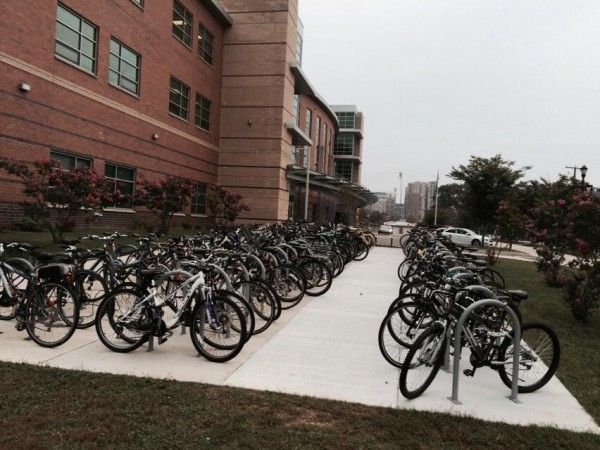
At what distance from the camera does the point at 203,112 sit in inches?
1044

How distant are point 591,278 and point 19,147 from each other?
14.1 metres

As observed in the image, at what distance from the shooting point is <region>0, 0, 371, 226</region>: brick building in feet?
44.8

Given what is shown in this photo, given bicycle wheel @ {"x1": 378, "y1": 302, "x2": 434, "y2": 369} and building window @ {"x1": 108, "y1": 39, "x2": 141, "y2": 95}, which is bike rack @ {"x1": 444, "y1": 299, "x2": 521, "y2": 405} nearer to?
bicycle wheel @ {"x1": 378, "y1": 302, "x2": 434, "y2": 369}

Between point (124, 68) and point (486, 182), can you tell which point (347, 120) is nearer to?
point (486, 182)

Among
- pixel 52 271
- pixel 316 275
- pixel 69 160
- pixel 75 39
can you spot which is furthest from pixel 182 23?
pixel 52 271

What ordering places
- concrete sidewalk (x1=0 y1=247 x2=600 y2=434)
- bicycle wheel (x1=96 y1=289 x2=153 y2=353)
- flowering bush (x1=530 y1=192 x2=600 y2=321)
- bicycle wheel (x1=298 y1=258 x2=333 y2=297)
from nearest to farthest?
concrete sidewalk (x1=0 y1=247 x2=600 y2=434)
bicycle wheel (x1=96 y1=289 x2=153 y2=353)
flowering bush (x1=530 y1=192 x2=600 y2=321)
bicycle wheel (x1=298 y1=258 x2=333 y2=297)

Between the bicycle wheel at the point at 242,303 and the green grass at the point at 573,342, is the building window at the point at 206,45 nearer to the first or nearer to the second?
the green grass at the point at 573,342

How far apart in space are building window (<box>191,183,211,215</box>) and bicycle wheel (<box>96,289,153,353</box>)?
2066 cm

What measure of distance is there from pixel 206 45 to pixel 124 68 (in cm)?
877

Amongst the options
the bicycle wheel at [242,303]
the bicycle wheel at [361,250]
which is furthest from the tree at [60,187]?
the bicycle wheel at [242,303]

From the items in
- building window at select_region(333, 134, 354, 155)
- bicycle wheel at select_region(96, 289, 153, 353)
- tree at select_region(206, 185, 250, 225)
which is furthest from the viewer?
building window at select_region(333, 134, 354, 155)

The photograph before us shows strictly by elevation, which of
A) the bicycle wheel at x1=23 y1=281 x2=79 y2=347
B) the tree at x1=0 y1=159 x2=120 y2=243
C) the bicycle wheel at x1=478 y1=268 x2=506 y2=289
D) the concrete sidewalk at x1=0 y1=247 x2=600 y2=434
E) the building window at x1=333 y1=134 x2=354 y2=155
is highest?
the building window at x1=333 y1=134 x2=354 y2=155

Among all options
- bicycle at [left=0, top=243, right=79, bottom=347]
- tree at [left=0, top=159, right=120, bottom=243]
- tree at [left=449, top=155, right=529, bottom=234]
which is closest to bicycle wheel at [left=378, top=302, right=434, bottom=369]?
bicycle at [left=0, top=243, right=79, bottom=347]

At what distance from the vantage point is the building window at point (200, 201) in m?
25.6
